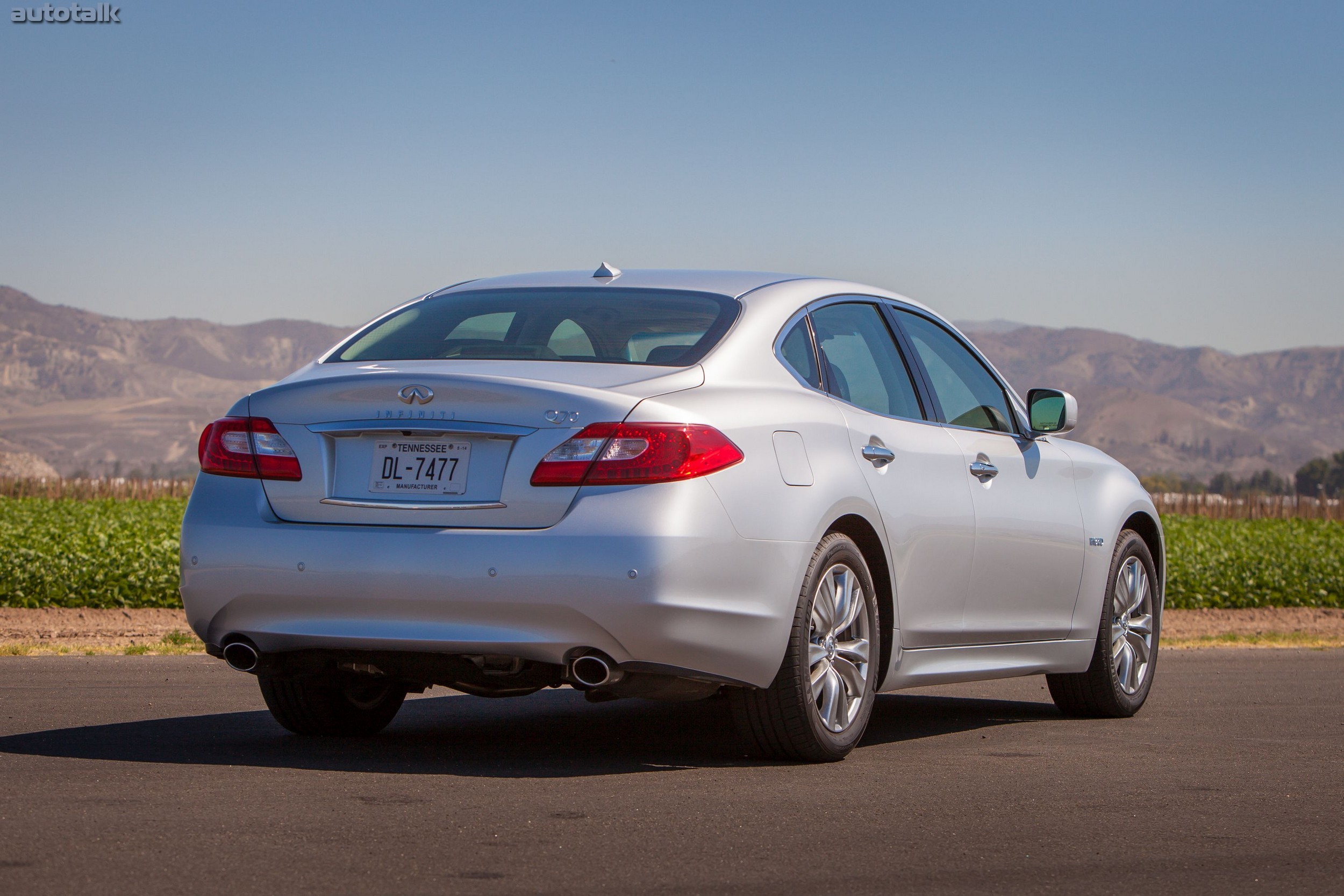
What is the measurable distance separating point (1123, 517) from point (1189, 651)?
6.10m

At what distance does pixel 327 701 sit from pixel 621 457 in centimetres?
204

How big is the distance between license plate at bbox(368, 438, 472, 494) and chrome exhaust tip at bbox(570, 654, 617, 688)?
→ 0.68m

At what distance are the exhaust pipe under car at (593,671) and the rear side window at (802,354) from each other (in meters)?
1.45

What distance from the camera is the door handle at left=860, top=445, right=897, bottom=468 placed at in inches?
258

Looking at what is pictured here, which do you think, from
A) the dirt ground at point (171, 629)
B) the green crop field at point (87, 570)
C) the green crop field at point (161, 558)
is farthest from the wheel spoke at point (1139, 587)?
the green crop field at point (161, 558)

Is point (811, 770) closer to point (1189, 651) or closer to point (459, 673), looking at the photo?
point (459, 673)

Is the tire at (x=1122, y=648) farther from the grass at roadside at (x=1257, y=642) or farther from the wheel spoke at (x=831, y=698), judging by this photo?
the grass at roadside at (x=1257, y=642)

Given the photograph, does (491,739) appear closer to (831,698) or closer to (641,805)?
(831,698)

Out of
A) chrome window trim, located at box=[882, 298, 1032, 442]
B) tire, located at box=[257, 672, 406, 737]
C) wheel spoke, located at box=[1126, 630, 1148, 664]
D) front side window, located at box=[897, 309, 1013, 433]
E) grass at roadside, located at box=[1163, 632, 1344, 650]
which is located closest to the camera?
tire, located at box=[257, 672, 406, 737]

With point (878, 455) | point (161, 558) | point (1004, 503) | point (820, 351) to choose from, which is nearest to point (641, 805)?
point (878, 455)

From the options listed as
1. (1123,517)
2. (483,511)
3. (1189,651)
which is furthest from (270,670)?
(1189,651)

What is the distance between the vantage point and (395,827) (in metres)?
4.94

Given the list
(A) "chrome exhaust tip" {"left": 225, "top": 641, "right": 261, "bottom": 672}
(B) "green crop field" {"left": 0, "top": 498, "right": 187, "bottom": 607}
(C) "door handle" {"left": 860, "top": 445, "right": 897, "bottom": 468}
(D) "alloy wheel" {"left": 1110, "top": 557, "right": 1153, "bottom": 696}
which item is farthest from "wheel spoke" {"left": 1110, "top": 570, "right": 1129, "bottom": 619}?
(B) "green crop field" {"left": 0, "top": 498, "right": 187, "bottom": 607}

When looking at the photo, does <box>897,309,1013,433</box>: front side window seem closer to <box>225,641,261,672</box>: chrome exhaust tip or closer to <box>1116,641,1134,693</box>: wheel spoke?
<box>1116,641,1134,693</box>: wheel spoke
